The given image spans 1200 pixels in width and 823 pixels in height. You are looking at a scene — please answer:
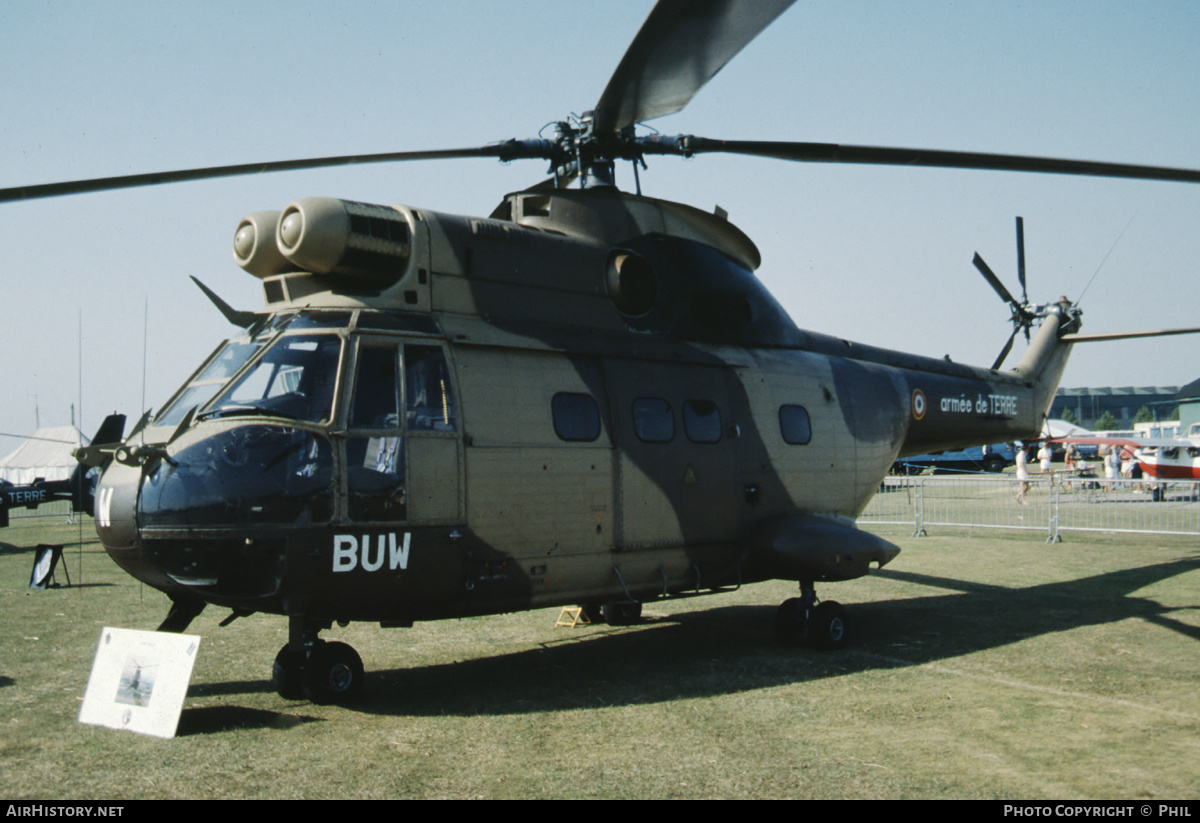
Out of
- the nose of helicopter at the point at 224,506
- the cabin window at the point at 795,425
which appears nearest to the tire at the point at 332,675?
the nose of helicopter at the point at 224,506

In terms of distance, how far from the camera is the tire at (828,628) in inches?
359

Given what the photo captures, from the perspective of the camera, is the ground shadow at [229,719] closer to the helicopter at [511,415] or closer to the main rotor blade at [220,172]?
the helicopter at [511,415]

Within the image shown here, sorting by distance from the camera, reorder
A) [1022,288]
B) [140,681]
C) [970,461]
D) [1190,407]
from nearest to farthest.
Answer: [140,681], [1022,288], [970,461], [1190,407]

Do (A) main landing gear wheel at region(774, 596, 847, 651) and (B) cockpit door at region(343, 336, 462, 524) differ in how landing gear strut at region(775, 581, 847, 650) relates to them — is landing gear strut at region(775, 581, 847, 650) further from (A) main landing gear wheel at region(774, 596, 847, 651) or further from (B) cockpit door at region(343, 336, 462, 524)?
(B) cockpit door at region(343, 336, 462, 524)

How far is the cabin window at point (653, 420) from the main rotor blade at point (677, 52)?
2.42 metres

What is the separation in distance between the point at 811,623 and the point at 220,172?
6536 millimetres

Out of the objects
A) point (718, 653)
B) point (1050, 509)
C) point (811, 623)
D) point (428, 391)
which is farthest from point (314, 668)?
point (1050, 509)

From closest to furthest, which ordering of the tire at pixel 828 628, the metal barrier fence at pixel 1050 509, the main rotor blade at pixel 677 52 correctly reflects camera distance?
the main rotor blade at pixel 677 52 → the tire at pixel 828 628 → the metal barrier fence at pixel 1050 509

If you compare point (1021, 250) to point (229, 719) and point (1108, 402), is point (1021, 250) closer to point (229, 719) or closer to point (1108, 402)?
point (229, 719)

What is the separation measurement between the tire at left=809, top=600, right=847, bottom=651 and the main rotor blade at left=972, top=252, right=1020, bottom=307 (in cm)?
842

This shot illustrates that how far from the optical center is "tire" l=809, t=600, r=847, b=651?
29.9 feet

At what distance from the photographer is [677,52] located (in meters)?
6.43
